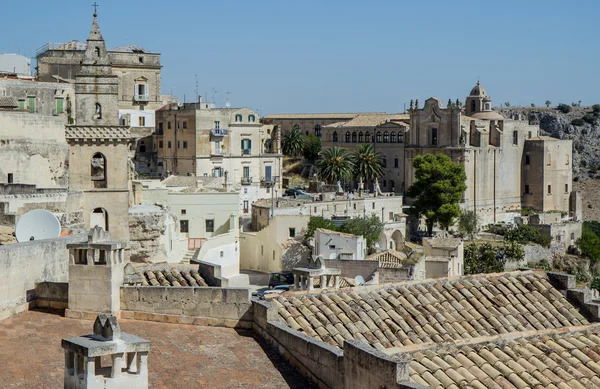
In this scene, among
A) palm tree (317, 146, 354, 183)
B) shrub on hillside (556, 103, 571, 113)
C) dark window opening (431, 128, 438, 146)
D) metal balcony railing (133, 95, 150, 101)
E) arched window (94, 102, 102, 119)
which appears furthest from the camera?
shrub on hillside (556, 103, 571, 113)

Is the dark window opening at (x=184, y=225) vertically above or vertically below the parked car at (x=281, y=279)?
above

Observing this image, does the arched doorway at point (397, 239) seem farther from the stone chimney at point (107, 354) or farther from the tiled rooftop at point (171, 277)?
the stone chimney at point (107, 354)

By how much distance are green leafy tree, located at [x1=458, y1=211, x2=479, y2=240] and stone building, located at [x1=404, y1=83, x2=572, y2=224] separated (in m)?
4.53

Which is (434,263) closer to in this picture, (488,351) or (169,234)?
(169,234)

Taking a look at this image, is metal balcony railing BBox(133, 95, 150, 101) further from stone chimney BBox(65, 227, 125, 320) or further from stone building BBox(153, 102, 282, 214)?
stone chimney BBox(65, 227, 125, 320)

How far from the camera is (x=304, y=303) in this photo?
14414 millimetres

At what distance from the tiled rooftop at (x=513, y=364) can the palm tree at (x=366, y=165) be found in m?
60.3

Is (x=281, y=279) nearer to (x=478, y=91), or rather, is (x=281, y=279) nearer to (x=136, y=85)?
(x=136, y=85)

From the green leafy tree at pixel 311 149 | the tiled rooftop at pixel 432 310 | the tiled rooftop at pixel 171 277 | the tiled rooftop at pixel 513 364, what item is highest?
Answer: the green leafy tree at pixel 311 149

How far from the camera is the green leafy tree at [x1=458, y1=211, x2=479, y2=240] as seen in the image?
67000 millimetres

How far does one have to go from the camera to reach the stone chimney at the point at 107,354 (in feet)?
29.8

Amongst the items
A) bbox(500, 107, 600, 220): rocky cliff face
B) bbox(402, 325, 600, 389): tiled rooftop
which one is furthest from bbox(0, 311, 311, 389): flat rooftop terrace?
bbox(500, 107, 600, 220): rocky cliff face

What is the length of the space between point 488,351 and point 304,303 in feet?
9.02

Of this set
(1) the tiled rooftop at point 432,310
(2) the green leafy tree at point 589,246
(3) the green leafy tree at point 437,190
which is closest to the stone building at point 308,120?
(3) the green leafy tree at point 437,190
